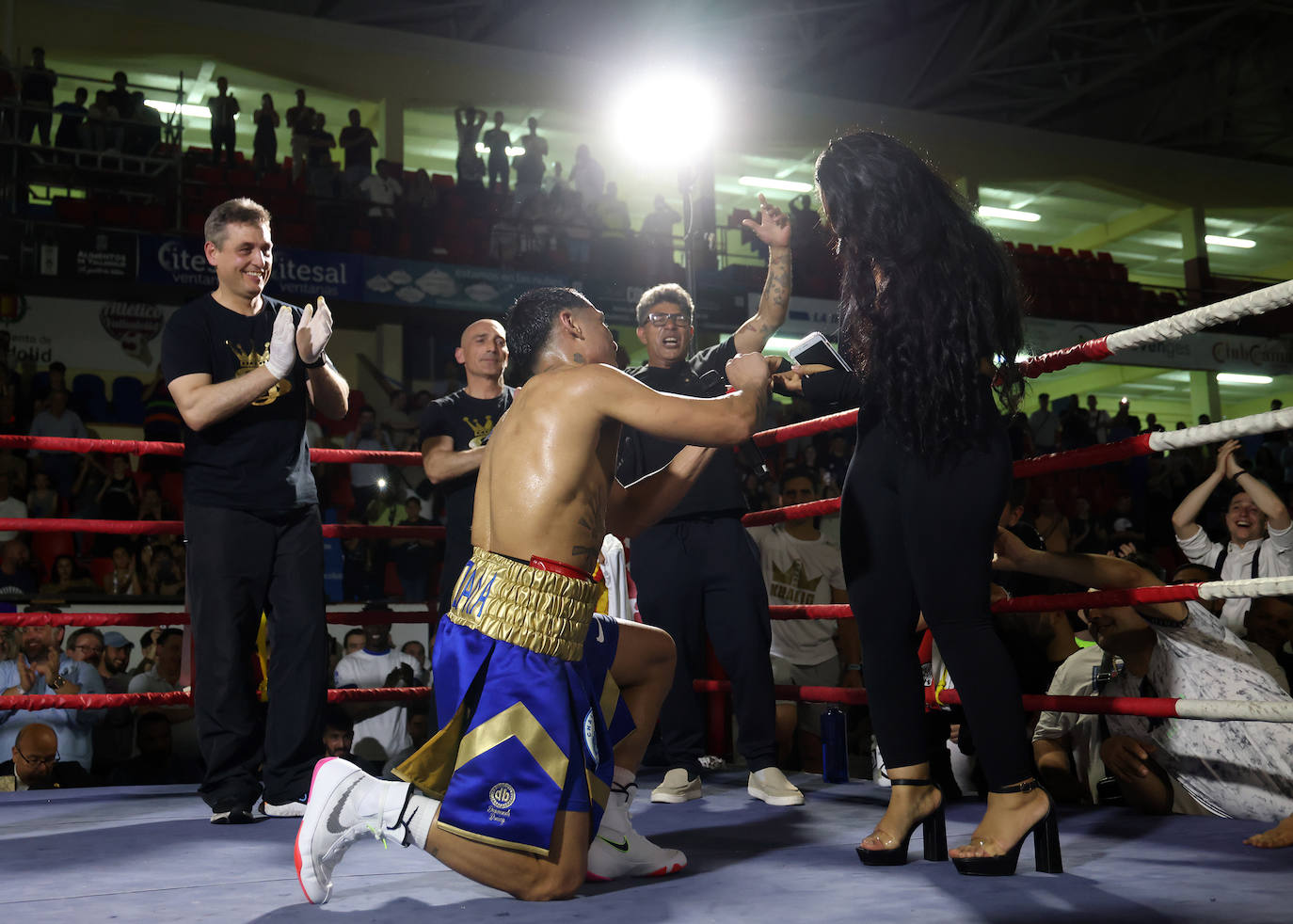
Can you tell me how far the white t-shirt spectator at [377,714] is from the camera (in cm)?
504

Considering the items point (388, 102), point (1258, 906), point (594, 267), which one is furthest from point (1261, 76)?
point (1258, 906)

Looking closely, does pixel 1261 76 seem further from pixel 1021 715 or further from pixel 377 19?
pixel 1021 715

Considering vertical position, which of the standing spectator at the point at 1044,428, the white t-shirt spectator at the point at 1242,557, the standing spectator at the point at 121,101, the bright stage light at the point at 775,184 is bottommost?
the white t-shirt spectator at the point at 1242,557

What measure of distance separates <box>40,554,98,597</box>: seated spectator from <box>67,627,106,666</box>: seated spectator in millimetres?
1562

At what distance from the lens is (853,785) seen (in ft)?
8.77

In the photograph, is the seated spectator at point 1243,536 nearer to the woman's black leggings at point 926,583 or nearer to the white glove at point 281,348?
the woman's black leggings at point 926,583

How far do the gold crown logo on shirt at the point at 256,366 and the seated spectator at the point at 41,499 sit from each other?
5071 mm

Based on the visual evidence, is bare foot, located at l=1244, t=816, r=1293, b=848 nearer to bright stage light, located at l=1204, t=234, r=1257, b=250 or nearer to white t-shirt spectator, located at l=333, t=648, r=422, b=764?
white t-shirt spectator, located at l=333, t=648, r=422, b=764

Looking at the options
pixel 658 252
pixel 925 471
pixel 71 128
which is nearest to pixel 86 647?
pixel 925 471

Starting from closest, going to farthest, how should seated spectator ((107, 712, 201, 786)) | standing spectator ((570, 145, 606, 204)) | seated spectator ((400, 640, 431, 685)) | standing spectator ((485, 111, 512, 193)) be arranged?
seated spectator ((107, 712, 201, 786)) < seated spectator ((400, 640, 431, 685)) < standing spectator ((485, 111, 512, 193)) < standing spectator ((570, 145, 606, 204))

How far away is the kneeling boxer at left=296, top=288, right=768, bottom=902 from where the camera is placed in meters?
1.56

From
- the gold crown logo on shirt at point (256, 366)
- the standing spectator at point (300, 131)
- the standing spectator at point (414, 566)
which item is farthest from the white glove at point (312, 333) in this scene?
the standing spectator at point (300, 131)

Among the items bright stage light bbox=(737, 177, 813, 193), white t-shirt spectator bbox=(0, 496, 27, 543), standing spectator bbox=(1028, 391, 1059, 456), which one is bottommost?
white t-shirt spectator bbox=(0, 496, 27, 543)

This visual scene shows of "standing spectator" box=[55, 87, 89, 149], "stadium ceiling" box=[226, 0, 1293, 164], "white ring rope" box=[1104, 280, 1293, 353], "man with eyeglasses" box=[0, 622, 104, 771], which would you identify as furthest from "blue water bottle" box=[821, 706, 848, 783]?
"stadium ceiling" box=[226, 0, 1293, 164]
